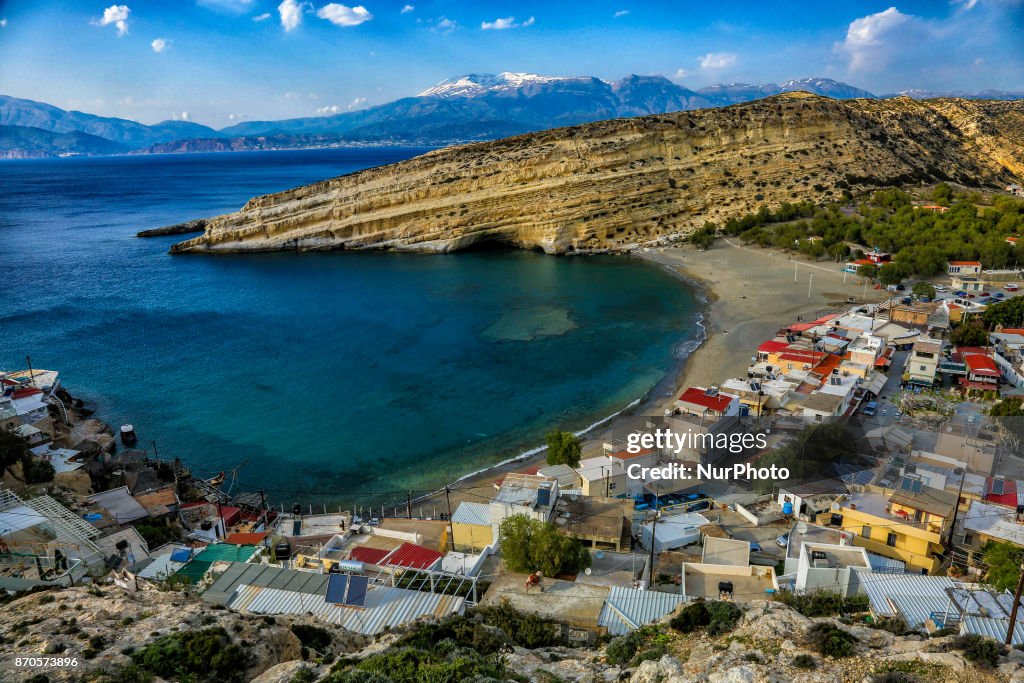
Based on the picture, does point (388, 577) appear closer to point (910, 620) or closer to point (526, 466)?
point (910, 620)

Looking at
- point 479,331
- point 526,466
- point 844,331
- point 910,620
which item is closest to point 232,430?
point 526,466

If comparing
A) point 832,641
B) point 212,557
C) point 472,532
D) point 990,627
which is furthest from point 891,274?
point 212,557

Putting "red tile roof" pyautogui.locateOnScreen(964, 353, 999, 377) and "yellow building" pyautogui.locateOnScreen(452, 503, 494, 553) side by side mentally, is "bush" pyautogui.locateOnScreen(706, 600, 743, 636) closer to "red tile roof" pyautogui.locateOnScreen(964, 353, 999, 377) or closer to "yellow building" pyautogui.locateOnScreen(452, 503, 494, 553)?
"yellow building" pyautogui.locateOnScreen(452, 503, 494, 553)

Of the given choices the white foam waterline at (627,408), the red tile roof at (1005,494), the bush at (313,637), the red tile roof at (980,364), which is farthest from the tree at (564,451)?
the red tile roof at (980,364)

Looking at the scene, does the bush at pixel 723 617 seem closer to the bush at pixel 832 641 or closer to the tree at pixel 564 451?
the bush at pixel 832 641

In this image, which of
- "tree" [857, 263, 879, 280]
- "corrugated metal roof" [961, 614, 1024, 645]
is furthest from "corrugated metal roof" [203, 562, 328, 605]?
"tree" [857, 263, 879, 280]
